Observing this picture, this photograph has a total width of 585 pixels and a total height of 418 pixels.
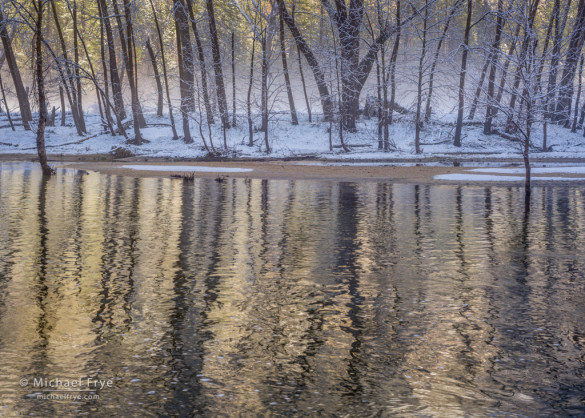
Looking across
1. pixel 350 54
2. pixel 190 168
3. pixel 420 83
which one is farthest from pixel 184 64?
pixel 420 83

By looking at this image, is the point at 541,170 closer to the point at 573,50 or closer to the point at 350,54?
the point at 573,50

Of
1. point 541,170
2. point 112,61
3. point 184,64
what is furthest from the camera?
point 184,64

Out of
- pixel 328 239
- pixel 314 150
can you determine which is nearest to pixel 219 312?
pixel 328 239

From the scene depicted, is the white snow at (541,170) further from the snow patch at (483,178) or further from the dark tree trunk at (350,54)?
the dark tree trunk at (350,54)

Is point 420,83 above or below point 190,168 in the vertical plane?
above

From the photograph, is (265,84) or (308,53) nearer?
(265,84)

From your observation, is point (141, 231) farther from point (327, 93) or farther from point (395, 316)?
point (327, 93)

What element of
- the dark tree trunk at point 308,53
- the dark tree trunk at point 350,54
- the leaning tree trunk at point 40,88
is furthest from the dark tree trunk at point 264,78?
the leaning tree trunk at point 40,88

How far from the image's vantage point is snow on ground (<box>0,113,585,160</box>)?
134 feet

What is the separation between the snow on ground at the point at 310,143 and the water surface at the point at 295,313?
80.9ft

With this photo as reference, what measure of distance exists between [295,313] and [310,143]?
→ 36131 millimetres

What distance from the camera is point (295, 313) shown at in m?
8.04

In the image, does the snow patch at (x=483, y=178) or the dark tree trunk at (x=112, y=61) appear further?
the dark tree trunk at (x=112, y=61)

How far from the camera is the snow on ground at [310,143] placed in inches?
1604
